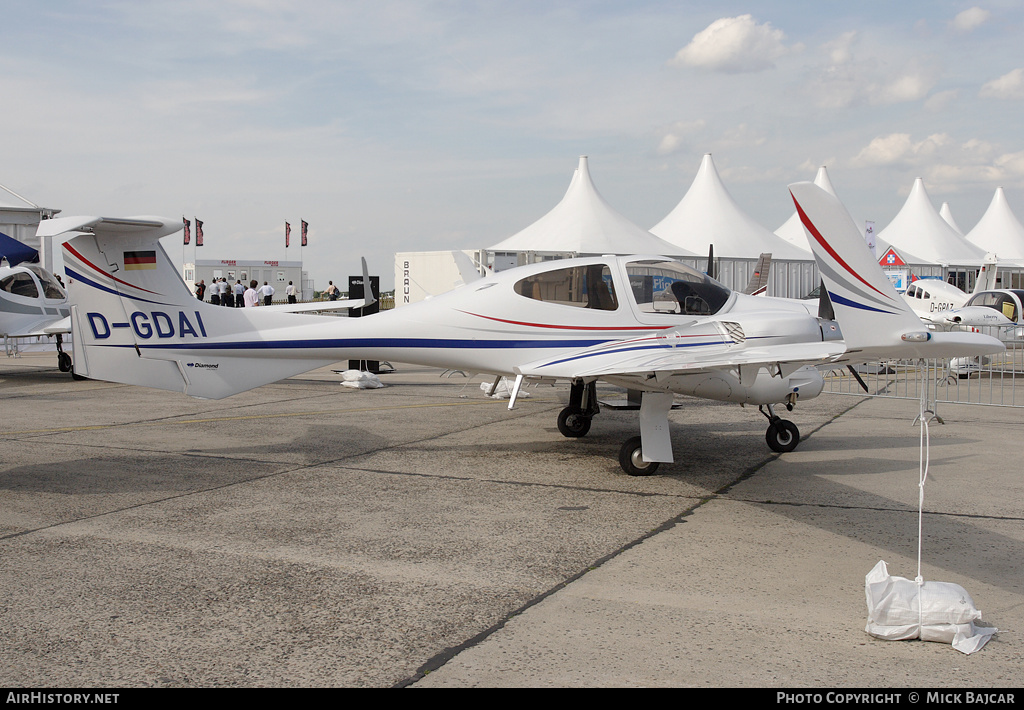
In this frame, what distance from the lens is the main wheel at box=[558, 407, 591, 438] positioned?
9820 millimetres

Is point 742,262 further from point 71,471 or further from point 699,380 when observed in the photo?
point 71,471

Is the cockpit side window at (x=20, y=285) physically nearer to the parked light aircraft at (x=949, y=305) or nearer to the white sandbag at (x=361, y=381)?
the white sandbag at (x=361, y=381)


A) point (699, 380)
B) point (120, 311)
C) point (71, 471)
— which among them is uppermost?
point (120, 311)

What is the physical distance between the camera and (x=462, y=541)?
5680mm

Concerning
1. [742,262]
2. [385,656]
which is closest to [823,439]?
[385,656]

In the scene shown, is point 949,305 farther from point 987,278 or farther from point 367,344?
point 367,344

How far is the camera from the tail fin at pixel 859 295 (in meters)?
5.69

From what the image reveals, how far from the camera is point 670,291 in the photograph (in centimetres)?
844

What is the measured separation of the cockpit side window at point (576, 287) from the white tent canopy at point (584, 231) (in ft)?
77.9

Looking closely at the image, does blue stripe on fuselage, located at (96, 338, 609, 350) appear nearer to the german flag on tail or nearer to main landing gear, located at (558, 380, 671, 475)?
the german flag on tail

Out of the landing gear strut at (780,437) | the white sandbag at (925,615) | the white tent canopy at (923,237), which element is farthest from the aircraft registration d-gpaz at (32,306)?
the white tent canopy at (923,237)

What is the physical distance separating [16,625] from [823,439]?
8813 millimetres

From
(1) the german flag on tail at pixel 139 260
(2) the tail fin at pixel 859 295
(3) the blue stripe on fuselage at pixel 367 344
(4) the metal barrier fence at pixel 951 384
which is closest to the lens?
(2) the tail fin at pixel 859 295
